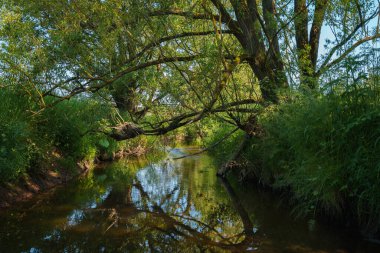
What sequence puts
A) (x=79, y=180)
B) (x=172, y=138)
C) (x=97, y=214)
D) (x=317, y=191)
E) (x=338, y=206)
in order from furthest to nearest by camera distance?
(x=172, y=138) < (x=79, y=180) < (x=97, y=214) < (x=338, y=206) < (x=317, y=191)

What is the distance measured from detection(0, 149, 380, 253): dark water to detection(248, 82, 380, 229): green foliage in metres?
0.54

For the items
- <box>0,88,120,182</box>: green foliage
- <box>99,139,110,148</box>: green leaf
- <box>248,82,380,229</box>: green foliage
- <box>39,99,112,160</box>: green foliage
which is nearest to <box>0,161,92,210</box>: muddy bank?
A: <box>0,88,120,182</box>: green foliage

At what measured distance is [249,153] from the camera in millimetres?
9820

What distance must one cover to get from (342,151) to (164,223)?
3.14 metres

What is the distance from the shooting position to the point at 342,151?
16.0ft

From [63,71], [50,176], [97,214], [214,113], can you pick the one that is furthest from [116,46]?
[97,214]

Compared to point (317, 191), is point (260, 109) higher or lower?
higher

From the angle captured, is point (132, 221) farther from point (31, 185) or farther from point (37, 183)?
point (37, 183)

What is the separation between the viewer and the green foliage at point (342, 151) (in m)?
4.46

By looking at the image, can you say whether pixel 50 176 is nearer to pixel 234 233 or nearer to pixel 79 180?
pixel 79 180

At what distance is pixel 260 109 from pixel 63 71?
5084 millimetres

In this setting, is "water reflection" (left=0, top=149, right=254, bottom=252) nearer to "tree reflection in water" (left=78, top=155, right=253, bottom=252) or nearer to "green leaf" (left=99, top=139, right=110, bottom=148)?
"tree reflection in water" (left=78, top=155, right=253, bottom=252)

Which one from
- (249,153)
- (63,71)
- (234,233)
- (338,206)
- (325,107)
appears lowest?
(234,233)

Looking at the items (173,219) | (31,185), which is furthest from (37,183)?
(173,219)
